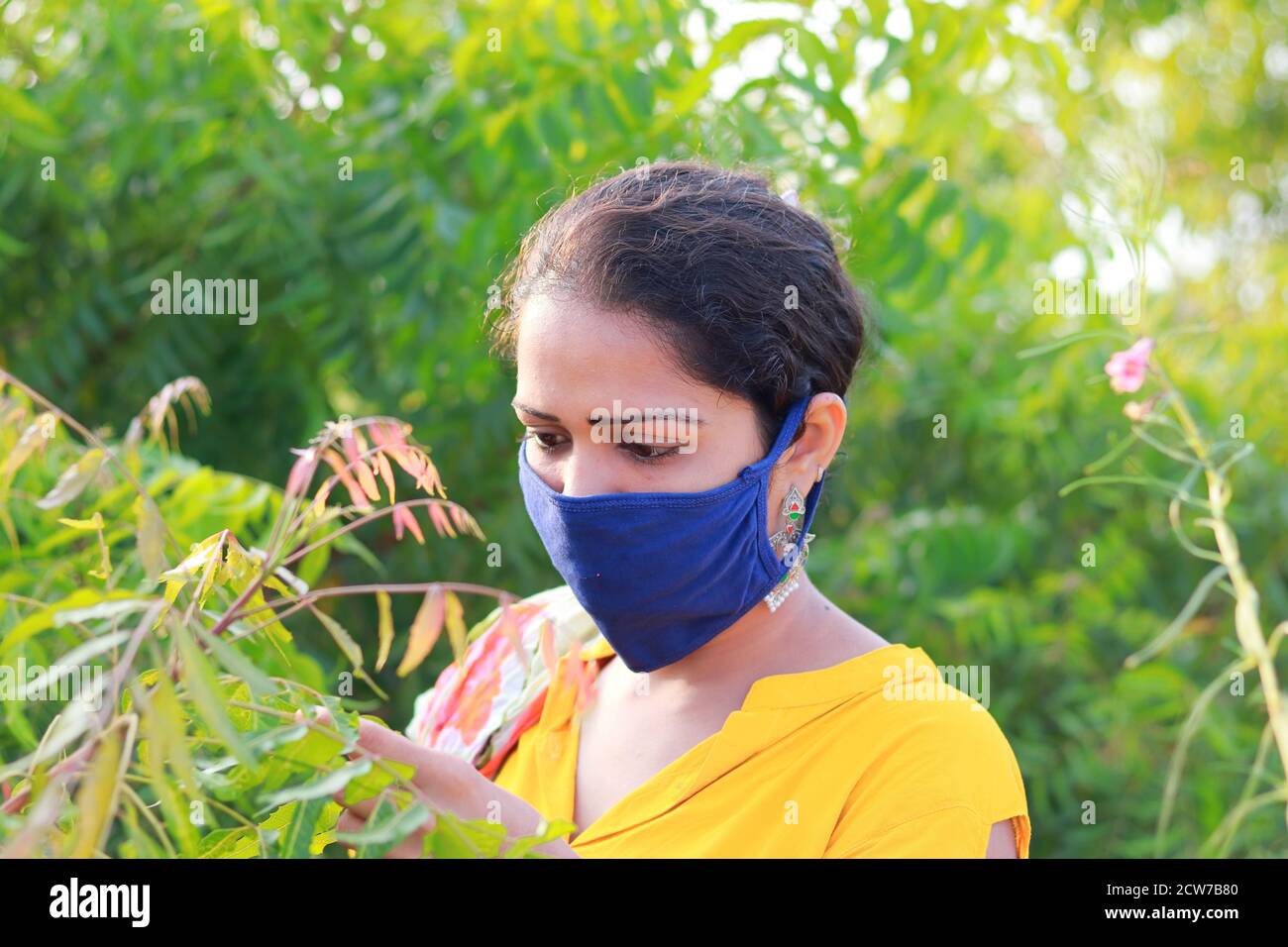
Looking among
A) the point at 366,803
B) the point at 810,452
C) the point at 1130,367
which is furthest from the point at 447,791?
the point at 1130,367

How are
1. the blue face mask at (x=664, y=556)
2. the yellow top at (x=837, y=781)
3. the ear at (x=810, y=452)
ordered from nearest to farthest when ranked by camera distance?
1. the yellow top at (x=837, y=781)
2. the blue face mask at (x=664, y=556)
3. the ear at (x=810, y=452)

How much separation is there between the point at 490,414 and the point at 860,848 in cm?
184

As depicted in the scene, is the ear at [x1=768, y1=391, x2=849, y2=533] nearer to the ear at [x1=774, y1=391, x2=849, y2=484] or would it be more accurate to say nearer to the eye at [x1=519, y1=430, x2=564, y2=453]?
the ear at [x1=774, y1=391, x2=849, y2=484]

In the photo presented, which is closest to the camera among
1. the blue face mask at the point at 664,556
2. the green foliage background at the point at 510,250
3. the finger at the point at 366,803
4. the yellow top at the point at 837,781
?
the finger at the point at 366,803

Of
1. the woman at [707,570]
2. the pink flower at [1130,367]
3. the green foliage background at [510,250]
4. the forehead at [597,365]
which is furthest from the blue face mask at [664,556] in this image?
A: the green foliage background at [510,250]

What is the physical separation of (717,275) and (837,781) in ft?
1.87

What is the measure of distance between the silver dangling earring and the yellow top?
0.11m

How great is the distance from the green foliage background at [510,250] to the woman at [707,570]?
52 cm

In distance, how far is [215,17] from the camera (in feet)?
9.29

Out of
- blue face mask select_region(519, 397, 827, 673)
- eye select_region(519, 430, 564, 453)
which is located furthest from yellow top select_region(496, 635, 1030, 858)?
eye select_region(519, 430, 564, 453)

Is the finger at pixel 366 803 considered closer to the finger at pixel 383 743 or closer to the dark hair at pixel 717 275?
the finger at pixel 383 743

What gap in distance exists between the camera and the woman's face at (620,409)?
1447 mm

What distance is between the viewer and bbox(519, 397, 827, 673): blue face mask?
147 centimetres
